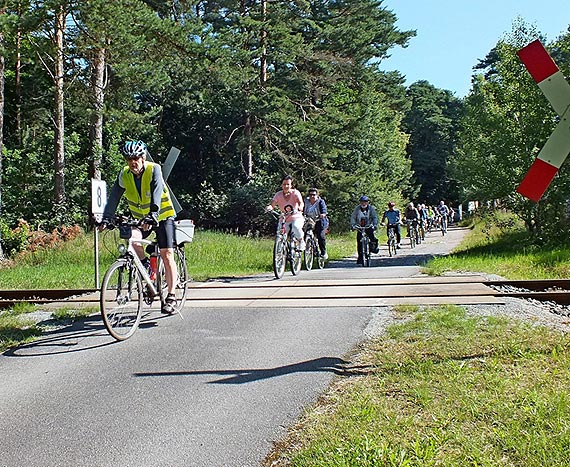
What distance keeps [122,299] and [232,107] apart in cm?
3033

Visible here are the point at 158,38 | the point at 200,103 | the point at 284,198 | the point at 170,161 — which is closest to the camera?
the point at 170,161

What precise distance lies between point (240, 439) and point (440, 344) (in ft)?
7.55

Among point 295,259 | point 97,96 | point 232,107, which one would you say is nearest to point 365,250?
point 295,259

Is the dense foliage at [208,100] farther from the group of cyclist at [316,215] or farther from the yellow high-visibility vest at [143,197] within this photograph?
the yellow high-visibility vest at [143,197]

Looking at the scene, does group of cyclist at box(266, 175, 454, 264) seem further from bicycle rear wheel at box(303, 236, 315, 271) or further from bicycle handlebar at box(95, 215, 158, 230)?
bicycle handlebar at box(95, 215, 158, 230)

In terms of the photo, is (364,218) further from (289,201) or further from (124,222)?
(124,222)

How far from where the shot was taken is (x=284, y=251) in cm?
1217

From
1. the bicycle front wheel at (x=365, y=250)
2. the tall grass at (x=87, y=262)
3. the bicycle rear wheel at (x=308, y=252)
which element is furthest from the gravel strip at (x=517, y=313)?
the bicycle front wheel at (x=365, y=250)

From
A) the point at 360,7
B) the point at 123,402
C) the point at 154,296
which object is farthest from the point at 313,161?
the point at 123,402

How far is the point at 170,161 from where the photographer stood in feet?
33.2

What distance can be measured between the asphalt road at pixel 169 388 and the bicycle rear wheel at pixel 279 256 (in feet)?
14.7

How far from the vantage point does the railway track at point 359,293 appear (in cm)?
773

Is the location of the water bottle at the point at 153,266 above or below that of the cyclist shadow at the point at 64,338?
above

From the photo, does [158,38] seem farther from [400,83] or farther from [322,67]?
[400,83]
